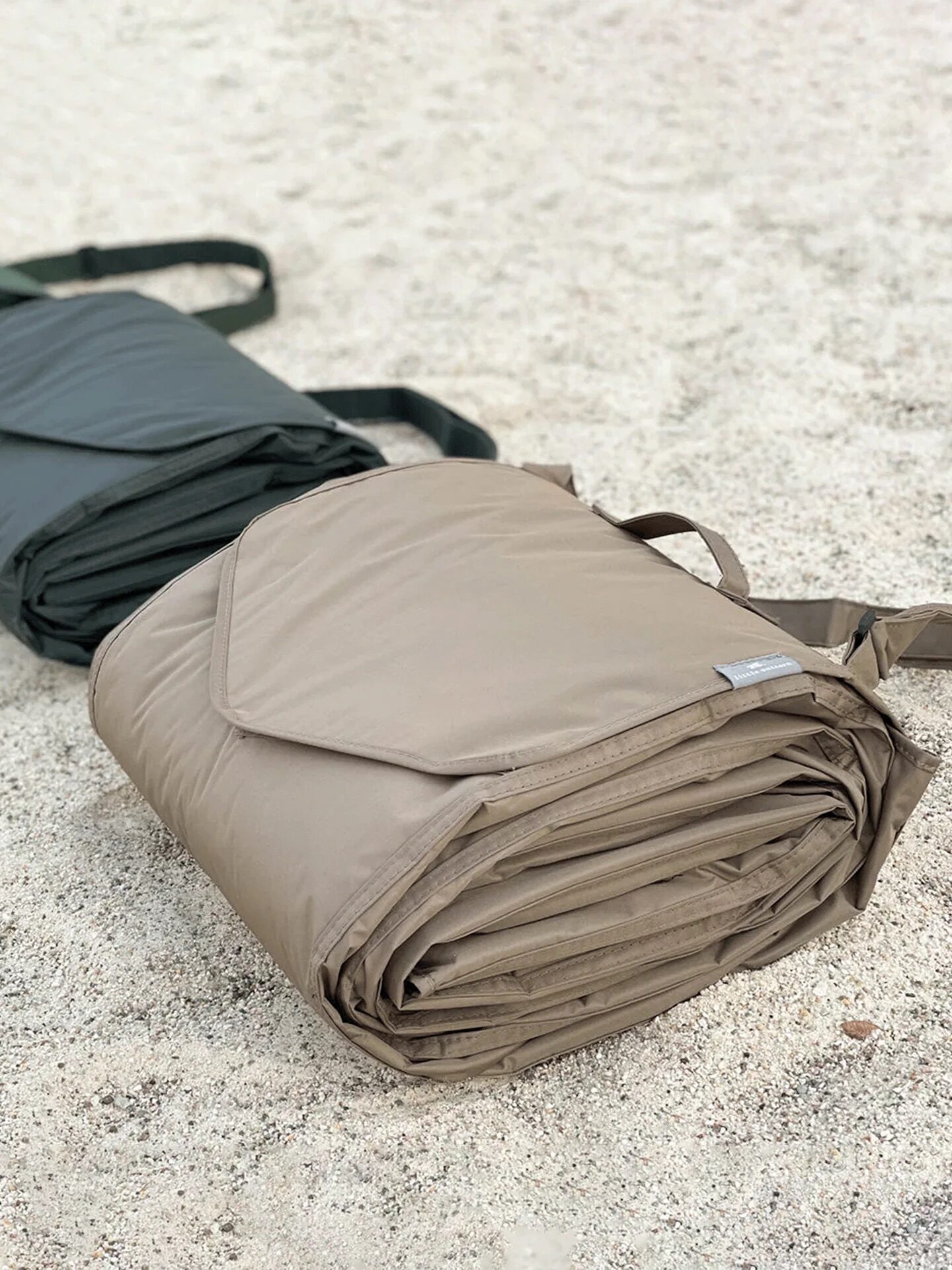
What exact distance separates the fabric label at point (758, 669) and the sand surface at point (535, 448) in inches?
15.2

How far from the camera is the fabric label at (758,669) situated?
4.07ft

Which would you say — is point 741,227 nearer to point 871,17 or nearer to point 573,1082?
point 871,17

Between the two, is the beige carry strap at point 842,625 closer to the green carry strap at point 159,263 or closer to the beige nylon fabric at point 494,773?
the beige nylon fabric at point 494,773

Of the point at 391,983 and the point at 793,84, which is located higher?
the point at 793,84

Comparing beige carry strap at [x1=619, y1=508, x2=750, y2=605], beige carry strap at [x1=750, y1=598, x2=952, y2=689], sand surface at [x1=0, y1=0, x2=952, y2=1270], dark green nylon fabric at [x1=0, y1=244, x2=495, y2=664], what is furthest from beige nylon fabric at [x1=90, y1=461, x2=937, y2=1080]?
dark green nylon fabric at [x1=0, y1=244, x2=495, y2=664]

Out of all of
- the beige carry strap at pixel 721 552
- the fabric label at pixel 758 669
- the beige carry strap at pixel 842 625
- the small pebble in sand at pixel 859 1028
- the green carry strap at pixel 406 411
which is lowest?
the small pebble in sand at pixel 859 1028

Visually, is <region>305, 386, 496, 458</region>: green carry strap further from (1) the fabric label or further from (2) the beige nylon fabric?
(1) the fabric label

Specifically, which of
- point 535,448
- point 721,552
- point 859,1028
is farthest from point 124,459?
point 859,1028

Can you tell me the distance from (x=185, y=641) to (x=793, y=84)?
321 cm

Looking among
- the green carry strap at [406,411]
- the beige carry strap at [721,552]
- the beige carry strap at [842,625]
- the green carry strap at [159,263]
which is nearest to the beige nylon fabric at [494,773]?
the beige carry strap at [721,552]

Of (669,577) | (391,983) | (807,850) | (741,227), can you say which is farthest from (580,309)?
(391,983)

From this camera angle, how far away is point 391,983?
1175mm

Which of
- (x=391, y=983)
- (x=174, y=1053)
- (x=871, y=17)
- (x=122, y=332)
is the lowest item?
(x=174, y=1053)

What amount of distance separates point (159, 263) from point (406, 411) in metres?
1.18
